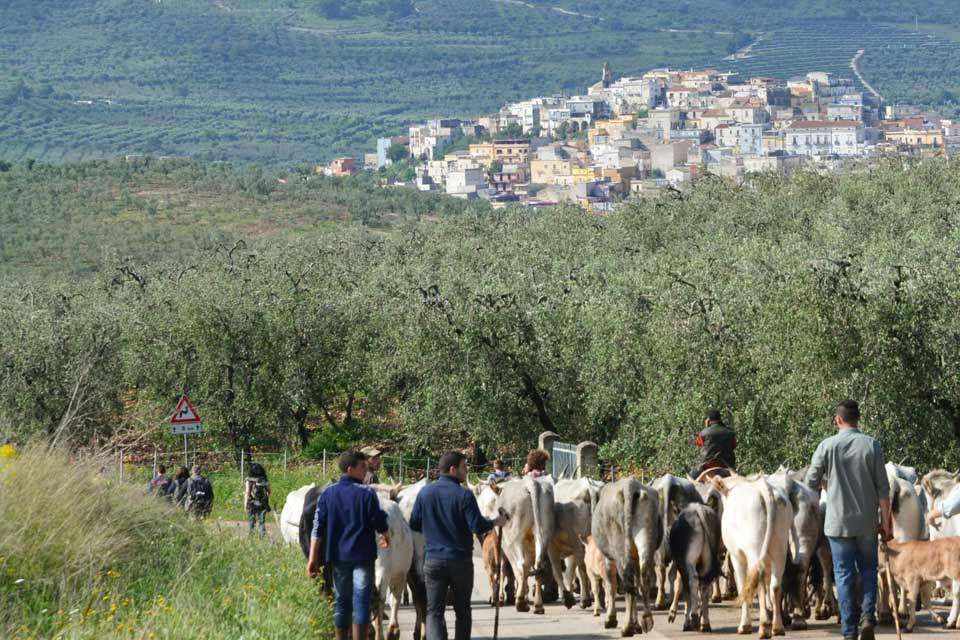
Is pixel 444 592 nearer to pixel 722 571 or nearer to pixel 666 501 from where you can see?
pixel 666 501

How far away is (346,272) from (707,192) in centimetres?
1828

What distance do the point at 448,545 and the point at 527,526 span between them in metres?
3.02

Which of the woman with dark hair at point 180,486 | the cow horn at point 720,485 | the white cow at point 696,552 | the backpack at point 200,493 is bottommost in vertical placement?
the woman with dark hair at point 180,486

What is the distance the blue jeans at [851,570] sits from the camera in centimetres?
1345

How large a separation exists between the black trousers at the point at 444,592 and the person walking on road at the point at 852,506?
282 cm

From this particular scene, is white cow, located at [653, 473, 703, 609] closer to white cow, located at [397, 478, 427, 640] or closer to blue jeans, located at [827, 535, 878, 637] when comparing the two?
white cow, located at [397, 478, 427, 640]

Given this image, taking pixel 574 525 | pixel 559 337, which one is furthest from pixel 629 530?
pixel 559 337

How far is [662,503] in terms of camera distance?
16359mm

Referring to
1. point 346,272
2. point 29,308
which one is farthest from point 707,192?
point 29,308

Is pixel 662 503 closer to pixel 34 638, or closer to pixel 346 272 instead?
pixel 34 638

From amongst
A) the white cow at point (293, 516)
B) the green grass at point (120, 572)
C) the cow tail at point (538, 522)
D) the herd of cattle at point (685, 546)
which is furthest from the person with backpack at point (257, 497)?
the cow tail at point (538, 522)

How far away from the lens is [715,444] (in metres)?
18.4

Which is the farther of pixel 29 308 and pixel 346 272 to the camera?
pixel 346 272

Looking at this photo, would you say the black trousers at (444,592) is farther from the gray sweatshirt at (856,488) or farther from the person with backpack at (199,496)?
the person with backpack at (199,496)
